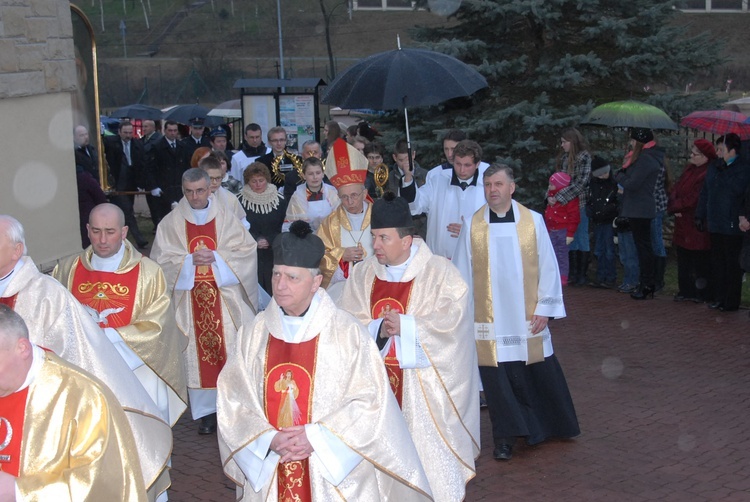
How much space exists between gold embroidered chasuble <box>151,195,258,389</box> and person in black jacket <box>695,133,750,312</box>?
222 inches

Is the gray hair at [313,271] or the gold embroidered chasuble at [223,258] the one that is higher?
the gray hair at [313,271]

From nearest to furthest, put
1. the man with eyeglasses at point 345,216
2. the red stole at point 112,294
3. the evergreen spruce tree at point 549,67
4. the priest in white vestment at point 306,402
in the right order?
the priest in white vestment at point 306,402
the red stole at point 112,294
the man with eyeglasses at point 345,216
the evergreen spruce tree at point 549,67

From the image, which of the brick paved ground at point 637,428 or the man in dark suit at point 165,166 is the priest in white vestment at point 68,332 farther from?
the man in dark suit at point 165,166

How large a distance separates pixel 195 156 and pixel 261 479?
5.63 m

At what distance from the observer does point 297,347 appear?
442 centimetres

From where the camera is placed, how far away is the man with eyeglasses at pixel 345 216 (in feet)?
25.1

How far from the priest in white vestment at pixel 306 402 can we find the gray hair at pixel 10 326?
119 cm

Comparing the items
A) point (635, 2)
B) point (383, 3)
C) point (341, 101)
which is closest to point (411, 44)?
point (635, 2)

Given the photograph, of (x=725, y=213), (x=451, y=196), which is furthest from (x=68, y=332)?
(x=725, y=213)

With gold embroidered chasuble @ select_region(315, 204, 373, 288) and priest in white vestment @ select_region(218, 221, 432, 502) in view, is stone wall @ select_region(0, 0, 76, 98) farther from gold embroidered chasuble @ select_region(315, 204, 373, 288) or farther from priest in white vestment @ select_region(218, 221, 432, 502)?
priest in white vestment @ select_region(218, 221, 432, 502)

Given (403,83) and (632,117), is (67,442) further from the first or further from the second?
(632,117)

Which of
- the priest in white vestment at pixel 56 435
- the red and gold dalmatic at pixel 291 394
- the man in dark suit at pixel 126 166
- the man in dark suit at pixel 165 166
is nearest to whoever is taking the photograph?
the priest in white vestment at pixel 56 435

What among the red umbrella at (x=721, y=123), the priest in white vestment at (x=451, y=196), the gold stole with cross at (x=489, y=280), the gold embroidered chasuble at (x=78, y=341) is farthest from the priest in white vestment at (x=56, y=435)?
the red umbrella at (x=721, y=123)

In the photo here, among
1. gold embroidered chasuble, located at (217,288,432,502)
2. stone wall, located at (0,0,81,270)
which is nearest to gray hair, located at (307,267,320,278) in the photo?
gold embroidered chasuble, located at (217,288,432,502)
